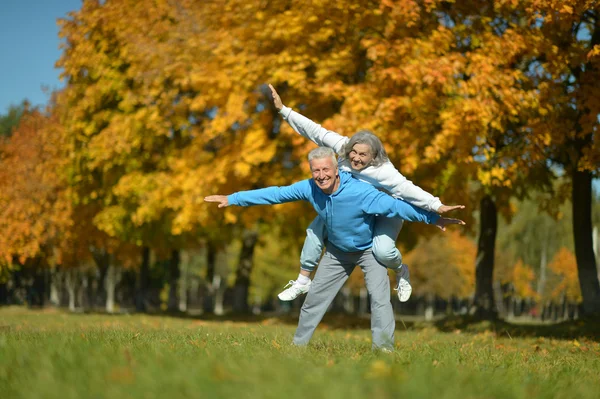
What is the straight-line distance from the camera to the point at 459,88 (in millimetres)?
13844

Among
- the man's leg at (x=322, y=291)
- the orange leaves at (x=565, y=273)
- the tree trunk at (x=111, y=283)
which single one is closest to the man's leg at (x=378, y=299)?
Answer: the man's leg at (x=322, y=291)

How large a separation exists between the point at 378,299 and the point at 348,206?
94 cm

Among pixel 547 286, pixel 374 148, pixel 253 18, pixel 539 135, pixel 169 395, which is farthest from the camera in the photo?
pixel 547 286

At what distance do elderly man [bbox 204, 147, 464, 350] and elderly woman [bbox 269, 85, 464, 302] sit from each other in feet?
0.41

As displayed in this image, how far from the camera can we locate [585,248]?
609 inches

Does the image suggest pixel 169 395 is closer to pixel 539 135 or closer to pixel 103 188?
pixel 539 135

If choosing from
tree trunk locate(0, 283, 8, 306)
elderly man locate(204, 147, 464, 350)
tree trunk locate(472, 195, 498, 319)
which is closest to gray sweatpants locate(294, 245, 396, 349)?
elderly man locate(204, 147, 464, 350)

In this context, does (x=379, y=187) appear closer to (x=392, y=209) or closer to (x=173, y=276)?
(x=392, y=209)

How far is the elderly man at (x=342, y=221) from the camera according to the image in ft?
21.0

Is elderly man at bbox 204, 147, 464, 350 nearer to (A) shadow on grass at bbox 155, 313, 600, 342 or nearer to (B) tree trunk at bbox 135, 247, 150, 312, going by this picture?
(A) shadow on grass at bbox 155, 313, 600, 342

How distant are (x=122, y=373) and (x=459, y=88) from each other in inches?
451

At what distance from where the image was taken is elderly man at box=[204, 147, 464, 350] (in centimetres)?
639

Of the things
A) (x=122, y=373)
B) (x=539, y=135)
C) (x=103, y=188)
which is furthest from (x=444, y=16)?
(x=122, y=373)

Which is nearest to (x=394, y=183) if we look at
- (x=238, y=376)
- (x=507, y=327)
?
(x=238, y=376)
